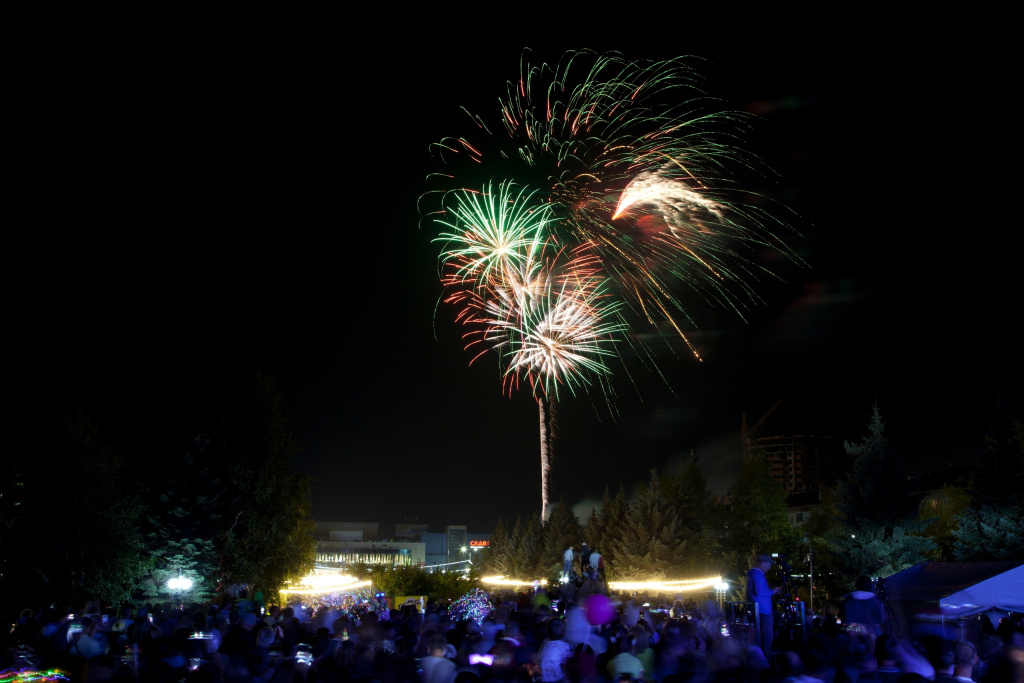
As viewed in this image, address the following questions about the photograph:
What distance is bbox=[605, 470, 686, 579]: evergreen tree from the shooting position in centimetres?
5900

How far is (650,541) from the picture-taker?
6003cm

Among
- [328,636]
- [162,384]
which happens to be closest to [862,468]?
[162,384]

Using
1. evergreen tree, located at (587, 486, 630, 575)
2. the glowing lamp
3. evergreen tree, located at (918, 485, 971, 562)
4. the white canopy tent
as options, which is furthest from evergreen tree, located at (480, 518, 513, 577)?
the white canopy tent

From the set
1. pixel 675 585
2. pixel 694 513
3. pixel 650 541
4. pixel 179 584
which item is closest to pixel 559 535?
pixel 694 513

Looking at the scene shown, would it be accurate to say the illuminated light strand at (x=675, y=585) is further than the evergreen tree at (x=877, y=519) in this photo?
Yes

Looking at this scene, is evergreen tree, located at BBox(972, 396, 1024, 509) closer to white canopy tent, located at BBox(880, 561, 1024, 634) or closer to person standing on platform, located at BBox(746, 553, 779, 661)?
white canopy tent, located at BBox(880, 561, 1024, 634)

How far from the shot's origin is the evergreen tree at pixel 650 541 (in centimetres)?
5900

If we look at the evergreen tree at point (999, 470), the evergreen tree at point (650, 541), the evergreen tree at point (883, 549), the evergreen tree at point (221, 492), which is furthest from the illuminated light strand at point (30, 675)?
the evergreen tree at point (650, 541)

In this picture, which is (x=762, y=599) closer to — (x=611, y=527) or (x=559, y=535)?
(x=611, y=527)

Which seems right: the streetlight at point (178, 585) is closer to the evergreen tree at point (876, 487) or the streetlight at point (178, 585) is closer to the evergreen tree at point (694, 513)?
the evergreen tree at point (876, 487)

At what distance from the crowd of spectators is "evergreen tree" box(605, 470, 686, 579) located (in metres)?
48.0

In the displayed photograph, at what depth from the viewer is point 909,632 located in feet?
60.5

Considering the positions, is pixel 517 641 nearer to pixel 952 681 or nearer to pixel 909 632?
pixel 952 681

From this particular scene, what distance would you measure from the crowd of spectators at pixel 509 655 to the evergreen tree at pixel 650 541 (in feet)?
158
